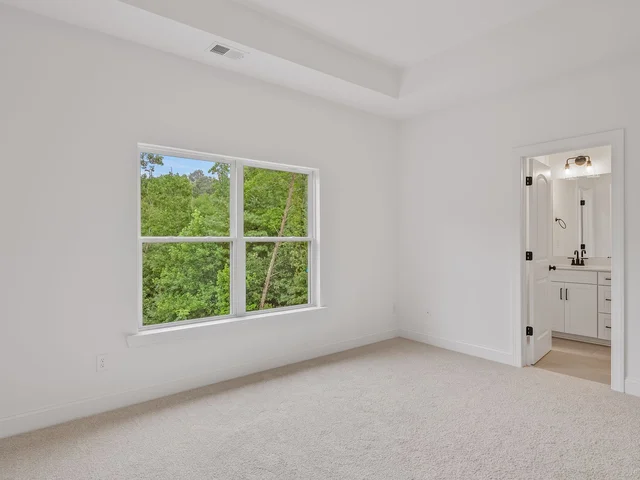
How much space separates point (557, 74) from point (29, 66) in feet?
13.7

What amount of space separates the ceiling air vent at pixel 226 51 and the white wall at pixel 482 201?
8.01ft

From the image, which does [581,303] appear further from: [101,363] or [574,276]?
[101,363]

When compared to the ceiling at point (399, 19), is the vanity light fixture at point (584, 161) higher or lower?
lower

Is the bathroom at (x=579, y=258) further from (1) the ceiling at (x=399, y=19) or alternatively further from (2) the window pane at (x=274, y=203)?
(2) the window pane at (x=274, y=203)

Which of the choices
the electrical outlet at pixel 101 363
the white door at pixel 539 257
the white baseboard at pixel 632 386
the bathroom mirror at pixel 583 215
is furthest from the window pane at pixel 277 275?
the bathroom mirror at pixel 583 215

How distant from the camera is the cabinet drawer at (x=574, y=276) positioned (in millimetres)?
4816

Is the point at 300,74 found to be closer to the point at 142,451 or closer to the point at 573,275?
the point at 142,451

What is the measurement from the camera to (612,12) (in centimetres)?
277

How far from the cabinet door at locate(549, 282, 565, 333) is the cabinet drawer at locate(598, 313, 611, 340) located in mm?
412

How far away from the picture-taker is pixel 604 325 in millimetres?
4719

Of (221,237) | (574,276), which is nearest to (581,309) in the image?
(574,276)

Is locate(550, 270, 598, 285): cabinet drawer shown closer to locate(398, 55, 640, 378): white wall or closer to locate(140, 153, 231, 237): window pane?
locate(398, 55, 640, 378): white wall

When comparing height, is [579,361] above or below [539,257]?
below

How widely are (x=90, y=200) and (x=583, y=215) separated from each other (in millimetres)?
5769
